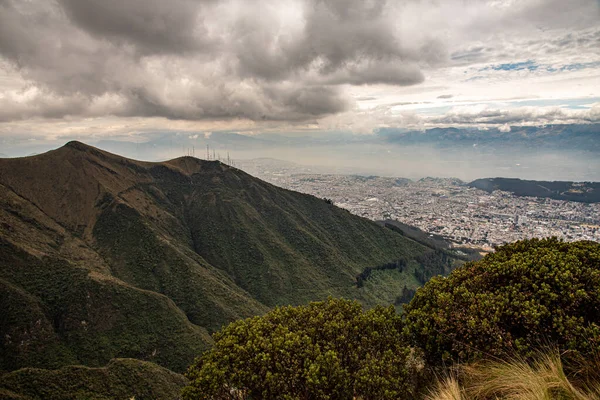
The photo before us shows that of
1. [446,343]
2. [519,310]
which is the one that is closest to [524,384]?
[519,310]

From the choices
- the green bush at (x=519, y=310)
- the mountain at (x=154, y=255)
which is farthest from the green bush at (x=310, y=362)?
the mountain at (x=154, y=255)

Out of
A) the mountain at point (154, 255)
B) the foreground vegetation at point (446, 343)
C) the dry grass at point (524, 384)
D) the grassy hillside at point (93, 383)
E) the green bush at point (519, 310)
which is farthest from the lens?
the mountain at point (154, 255)

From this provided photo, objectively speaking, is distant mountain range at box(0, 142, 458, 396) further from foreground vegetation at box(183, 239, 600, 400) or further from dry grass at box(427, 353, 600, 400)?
dry grass at box(427, 353, 600, 400)

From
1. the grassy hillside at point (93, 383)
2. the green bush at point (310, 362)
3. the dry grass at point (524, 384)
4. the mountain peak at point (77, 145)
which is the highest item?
the mountain peak at point (77, 145)

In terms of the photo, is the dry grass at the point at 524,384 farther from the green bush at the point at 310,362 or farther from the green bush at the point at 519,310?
the green bush at the point at 310,362

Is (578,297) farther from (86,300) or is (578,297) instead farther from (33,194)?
(33,194)

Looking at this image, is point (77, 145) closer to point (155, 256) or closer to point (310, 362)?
point (155, 256)

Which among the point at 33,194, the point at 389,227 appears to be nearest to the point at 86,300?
the point at 33,194
